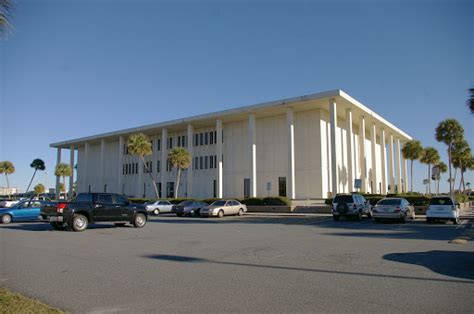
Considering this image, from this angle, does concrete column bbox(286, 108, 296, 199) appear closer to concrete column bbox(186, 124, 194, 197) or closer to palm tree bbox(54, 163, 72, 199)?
concrete column bbox(186, 124, 194, 197)

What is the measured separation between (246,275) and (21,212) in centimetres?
2214

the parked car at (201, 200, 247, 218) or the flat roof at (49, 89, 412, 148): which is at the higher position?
the flat roof at (49, 89, 412, 148)

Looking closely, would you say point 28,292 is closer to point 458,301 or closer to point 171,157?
point 458,301

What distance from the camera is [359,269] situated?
8531 mm

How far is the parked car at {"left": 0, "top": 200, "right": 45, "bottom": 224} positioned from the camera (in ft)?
80.0

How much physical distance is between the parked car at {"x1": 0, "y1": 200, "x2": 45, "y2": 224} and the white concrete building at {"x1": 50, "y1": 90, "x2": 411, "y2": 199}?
21.5m

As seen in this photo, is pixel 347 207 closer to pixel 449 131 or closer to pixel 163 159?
pixel 449 131

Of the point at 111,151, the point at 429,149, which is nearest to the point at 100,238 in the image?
the point at 111,151

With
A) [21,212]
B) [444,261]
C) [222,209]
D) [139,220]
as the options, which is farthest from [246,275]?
[222,209]

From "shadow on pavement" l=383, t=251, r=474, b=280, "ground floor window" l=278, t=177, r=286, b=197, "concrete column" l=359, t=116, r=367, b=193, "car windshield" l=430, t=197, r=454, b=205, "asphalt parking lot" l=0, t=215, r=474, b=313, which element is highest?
"concrete column" l=359, t=116, r=367, b=193

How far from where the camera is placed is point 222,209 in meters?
30.9

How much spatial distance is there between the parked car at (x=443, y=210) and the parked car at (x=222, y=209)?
14892 mm

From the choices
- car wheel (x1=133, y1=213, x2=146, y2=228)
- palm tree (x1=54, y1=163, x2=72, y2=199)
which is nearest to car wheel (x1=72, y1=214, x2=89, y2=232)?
car wheel (x1=133, y1=213, x2=146, y2=228)

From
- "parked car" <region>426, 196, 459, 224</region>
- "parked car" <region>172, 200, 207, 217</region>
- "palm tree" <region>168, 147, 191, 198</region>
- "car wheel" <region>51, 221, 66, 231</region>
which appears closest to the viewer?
"car wheel" <region>51, 221, 66, 231</region>
